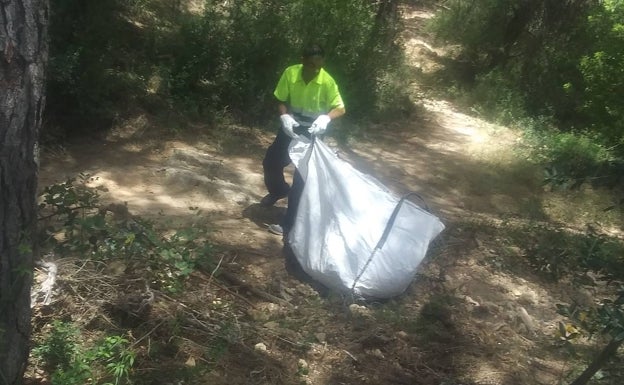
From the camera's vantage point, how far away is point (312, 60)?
435 centimetres

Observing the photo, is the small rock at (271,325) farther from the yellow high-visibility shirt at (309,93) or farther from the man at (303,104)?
the yellow high-visibility shirt at (309,93)

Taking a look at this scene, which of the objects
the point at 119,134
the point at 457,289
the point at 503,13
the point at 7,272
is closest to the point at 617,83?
the point at 503,13

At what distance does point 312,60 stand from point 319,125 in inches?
18.4

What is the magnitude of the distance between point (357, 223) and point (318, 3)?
500 cm

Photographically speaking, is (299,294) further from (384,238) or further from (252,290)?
(384,238)

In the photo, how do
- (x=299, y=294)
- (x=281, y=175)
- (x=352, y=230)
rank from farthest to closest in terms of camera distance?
(x=281, y=175) < (x=352, y=230) < (x=299, y=294)

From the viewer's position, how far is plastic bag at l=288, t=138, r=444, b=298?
3885 millimetres

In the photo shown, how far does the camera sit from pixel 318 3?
27.0ft

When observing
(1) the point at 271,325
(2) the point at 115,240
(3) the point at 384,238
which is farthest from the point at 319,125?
(2) the point at 115,240

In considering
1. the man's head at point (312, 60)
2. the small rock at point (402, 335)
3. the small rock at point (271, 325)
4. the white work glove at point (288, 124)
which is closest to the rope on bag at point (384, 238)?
the small rock at point (402, 335)

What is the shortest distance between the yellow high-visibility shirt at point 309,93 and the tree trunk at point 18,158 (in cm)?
261

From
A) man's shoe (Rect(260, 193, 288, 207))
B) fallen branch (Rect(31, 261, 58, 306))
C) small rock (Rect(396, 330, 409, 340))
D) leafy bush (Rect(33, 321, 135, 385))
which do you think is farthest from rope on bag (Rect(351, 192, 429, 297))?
fallen branch (Rect(31, 261, 58, 306))

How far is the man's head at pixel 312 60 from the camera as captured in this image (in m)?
4.32

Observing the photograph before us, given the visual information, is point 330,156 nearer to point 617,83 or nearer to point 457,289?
point 457,289
